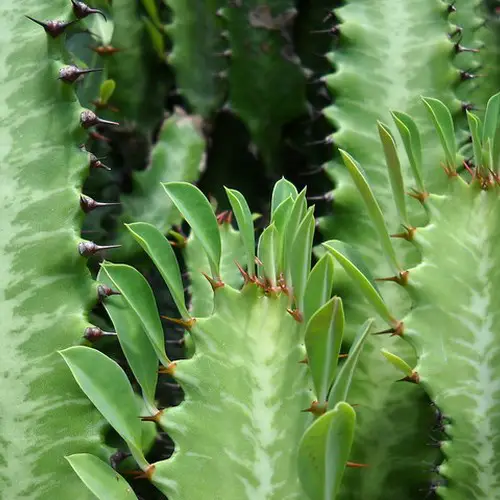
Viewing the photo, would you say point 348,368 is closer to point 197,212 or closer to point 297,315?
point 297,315

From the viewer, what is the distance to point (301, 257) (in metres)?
0.60

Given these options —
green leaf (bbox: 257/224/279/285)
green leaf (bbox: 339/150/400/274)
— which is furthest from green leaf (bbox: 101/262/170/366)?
green leaf (bbox: 339/150/400/274)

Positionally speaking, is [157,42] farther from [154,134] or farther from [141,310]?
[141,310]

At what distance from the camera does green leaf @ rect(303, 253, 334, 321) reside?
57 centimetres

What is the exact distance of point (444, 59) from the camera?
34.5 inches

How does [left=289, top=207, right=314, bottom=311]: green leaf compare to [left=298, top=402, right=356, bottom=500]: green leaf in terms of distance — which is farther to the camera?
[left=289, top=207, right=314, bottom=311]: green leaf

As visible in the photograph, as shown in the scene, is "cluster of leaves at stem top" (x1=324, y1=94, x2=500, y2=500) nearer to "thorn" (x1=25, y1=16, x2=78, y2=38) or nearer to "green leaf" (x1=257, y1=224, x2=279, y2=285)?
"green leaf" (x1=257, y1=224, x2=279, y2=285)

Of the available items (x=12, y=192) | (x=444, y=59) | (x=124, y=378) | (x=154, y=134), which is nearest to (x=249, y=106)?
(x=154, y=134)

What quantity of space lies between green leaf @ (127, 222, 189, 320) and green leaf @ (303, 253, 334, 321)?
0.40 feet

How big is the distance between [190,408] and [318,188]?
0.54 m

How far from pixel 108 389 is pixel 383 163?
16.4 inches

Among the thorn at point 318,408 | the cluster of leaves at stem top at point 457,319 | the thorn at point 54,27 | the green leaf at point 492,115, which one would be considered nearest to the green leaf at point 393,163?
the cluster of leaves at stem top at point 457,319

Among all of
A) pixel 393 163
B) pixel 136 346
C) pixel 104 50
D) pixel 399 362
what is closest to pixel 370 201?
pixel 393 163

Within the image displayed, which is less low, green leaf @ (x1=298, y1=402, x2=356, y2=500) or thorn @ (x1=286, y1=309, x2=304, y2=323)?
thorn @ (x1=286, y1=309, x2=304, y2=323)
